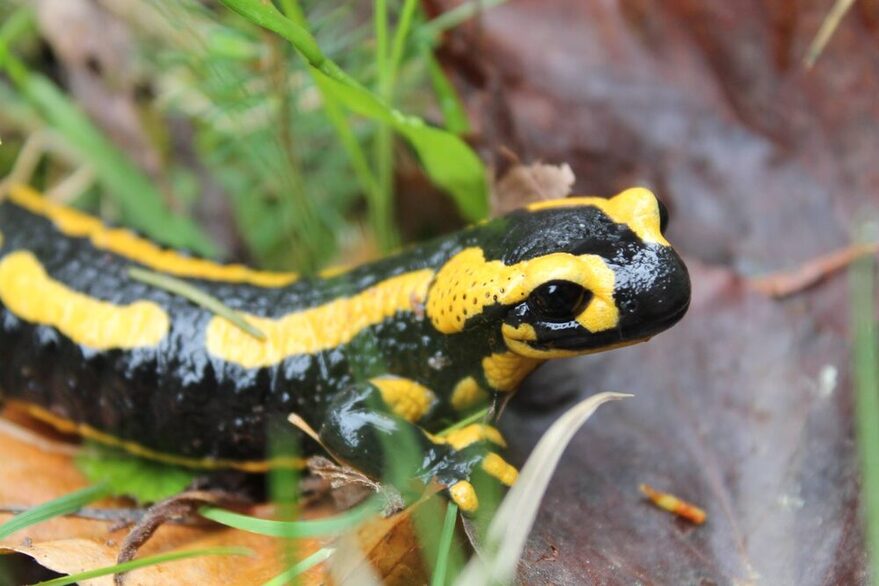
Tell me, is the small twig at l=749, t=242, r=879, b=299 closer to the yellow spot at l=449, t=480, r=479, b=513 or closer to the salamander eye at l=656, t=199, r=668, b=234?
the salamander eye at l=656, t=199, r=668, b=234

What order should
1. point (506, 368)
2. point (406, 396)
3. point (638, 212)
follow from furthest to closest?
point (406, 396)
point (506, 368)
point (638, 212)

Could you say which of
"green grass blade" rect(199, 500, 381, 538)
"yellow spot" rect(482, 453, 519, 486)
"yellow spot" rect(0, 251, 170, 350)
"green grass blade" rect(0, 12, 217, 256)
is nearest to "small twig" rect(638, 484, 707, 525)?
Answer: "yellow spot" rect(482, 453, 519, 486)

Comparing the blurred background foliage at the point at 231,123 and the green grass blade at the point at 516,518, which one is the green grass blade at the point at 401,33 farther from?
the green grass blade at the point at 516,518

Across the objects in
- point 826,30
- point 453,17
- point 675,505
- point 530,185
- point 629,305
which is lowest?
point 675,505

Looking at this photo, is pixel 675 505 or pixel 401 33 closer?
pixel 675 505

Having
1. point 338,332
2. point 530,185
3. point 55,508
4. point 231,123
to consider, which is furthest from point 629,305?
point 231,123

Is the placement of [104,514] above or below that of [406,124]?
below

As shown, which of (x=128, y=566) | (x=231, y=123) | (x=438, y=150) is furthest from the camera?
(x=231, y=123)

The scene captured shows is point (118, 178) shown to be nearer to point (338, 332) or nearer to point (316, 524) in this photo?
point (338, 332)
